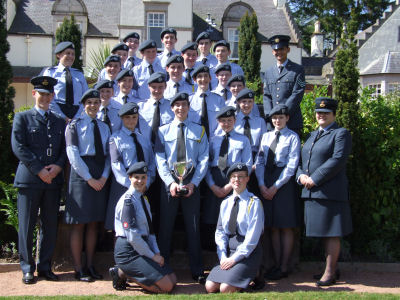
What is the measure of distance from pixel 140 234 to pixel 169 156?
1.11 metres

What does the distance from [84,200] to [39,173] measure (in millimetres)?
635

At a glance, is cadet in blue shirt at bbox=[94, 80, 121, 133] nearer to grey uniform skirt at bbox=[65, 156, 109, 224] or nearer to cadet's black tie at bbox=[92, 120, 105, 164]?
cadet's black tie at bbox=[92, 120, 105, 164]

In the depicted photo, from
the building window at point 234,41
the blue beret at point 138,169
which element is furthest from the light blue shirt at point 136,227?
the building window at point 234,41

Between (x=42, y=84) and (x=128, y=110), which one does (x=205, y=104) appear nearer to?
(x=128, y=110)

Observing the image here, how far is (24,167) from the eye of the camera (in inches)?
245

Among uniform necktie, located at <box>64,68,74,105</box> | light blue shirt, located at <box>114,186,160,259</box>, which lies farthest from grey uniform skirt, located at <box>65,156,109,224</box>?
uniform necktie, located at <box>64,68,74,105</box>

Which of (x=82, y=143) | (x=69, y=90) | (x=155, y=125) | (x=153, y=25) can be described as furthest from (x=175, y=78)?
(x=153, y=25)

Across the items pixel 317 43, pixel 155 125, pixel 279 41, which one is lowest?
pixel 155 125

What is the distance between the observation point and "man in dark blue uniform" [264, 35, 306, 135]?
699cm

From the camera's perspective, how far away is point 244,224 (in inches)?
229

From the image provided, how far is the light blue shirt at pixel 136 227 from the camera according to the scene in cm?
565

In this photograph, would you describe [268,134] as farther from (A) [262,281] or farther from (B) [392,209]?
(B) [392,209]

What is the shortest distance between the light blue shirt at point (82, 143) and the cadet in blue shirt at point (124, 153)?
17 centimetres

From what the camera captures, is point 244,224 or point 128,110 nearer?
point 244,224
